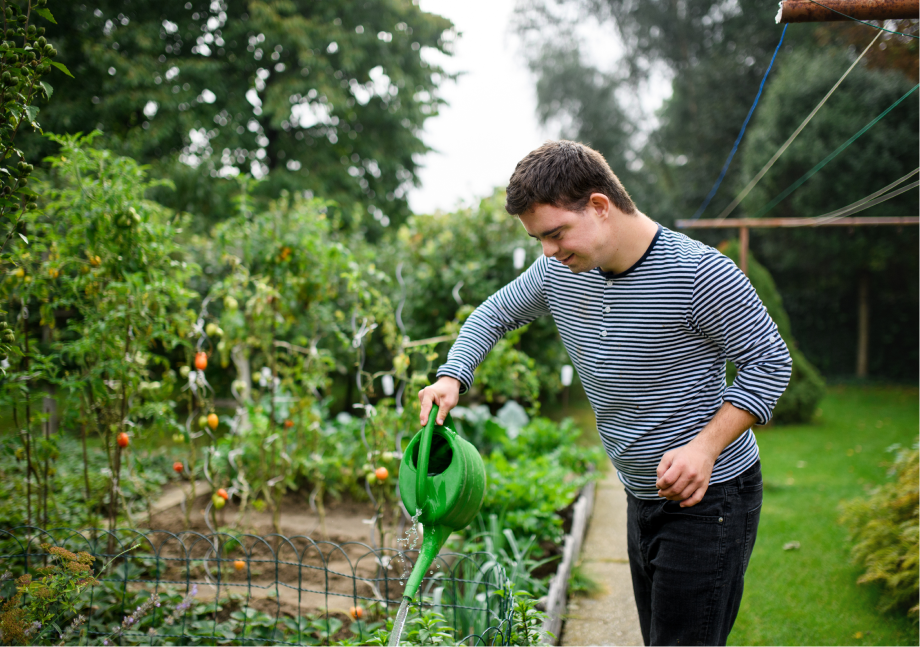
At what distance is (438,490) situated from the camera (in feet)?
4.12

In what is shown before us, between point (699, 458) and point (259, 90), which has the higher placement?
point (259, 90)

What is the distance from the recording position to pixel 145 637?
1.87 metres

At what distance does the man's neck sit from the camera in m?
1.33

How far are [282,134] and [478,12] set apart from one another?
480 cm

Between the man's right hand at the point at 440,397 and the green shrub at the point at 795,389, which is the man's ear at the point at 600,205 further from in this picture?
the green shrub at the point at 795,389

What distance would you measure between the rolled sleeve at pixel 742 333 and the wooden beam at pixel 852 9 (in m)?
0.84

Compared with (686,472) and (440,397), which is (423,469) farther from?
(686,472)

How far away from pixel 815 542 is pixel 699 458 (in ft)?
9.86

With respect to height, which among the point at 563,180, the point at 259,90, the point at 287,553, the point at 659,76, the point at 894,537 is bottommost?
the point at 287,553

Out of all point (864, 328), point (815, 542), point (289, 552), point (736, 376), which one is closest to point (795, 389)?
point (815, 542)

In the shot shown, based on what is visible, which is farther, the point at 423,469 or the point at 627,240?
the point at 627,240

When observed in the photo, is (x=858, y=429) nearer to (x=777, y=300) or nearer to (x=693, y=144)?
(x=777, y=300)

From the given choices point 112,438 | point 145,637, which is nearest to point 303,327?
point 112,438

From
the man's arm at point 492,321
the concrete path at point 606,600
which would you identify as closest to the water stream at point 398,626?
the man's arm at point 492,321
